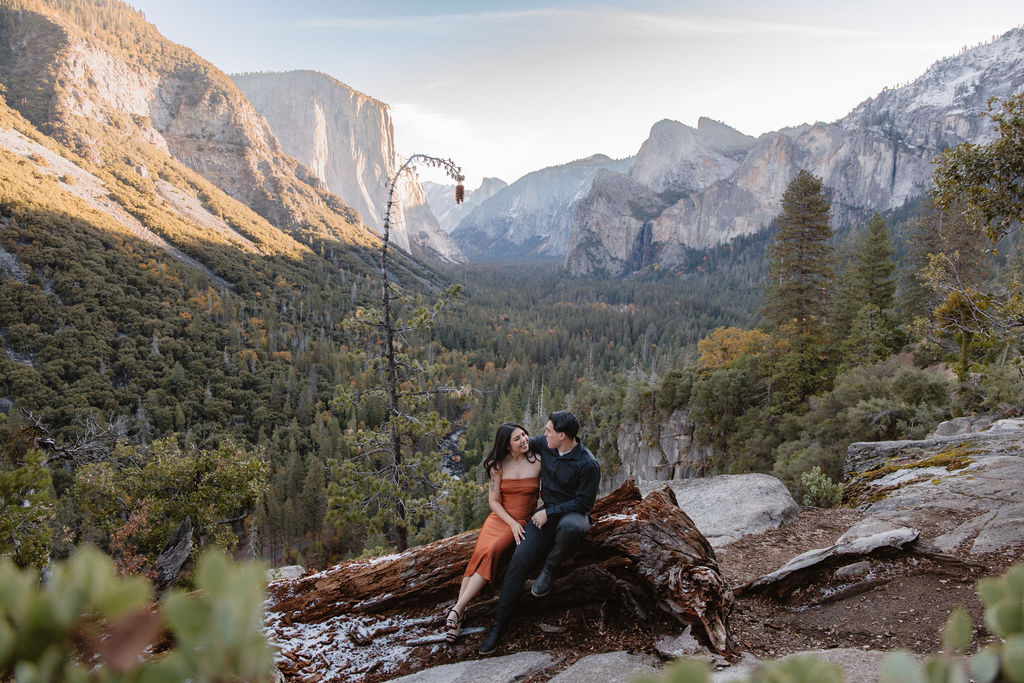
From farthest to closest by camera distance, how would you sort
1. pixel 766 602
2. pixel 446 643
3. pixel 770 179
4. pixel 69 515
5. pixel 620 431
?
pixel 770 179
pixel 620 431
pixel 69 515
pixel 766 602
pixel 446 643

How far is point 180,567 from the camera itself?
10078 mm

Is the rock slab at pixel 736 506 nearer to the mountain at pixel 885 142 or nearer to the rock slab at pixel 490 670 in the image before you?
the rock slab at pixel 490 670

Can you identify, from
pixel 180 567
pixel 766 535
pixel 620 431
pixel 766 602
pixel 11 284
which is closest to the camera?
pixel 766 602

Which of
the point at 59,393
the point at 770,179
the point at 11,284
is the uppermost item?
the point at 770,179

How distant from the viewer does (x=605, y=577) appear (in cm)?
473

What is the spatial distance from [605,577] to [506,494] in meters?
1.25

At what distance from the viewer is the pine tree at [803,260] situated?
2108 cm

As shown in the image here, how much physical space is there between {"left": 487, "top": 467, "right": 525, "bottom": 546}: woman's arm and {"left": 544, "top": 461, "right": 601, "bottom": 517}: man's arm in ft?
1.14

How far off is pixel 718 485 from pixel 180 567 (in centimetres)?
1152

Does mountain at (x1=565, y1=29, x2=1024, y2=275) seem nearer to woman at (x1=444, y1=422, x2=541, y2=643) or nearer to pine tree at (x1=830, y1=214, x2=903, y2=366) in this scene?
pine tree at (x1=830, y1=214, x2=903, y2=366)

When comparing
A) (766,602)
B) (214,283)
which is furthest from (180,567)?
(214,283)

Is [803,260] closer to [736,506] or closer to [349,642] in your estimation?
[736,506]

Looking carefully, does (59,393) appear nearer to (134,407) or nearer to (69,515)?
(134,407)

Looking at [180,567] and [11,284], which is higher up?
[11,284]
